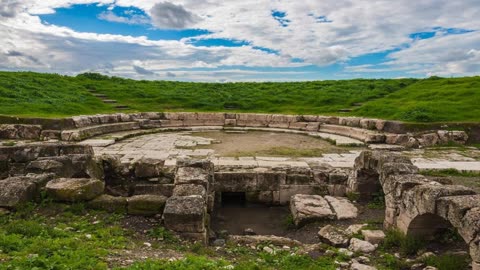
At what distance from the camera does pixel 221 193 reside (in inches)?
407

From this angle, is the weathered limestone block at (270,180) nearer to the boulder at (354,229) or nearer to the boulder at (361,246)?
the boulder at (354,229)

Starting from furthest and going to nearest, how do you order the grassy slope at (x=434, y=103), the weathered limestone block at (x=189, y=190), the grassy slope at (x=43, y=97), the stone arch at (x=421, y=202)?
the grassy slope at (x=43, y=97)
the grassy slope at (x=434, y=103)
the weathered limestone block at (x=189, y=190)
the stone arch at (x=421, y=202)

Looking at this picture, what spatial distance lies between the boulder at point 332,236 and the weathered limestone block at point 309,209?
0.74m

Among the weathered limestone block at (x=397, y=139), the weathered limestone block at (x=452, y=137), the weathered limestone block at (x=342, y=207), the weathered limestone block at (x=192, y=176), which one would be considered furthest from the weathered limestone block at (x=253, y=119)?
the weathered limestone block at (x=192, y=176)

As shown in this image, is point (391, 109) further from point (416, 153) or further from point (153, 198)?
point (153, 198)

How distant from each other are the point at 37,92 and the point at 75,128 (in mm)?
7395

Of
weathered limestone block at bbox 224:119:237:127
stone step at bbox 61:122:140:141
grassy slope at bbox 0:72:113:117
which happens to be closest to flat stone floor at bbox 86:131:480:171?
stone step at bbox 61:122:140:141

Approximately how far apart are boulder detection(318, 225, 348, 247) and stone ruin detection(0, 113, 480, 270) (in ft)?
3.02

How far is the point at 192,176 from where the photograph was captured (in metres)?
8.54

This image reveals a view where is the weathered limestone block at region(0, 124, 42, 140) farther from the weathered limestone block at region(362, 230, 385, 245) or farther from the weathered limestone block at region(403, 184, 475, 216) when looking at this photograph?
the weathered limestone block at region(403, 184, 475, 216)

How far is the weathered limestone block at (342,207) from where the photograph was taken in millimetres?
8594

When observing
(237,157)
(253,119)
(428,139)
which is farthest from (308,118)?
(237,157)

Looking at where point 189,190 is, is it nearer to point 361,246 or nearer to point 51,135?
point 361,246

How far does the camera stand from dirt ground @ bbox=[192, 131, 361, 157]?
43.1 ft
